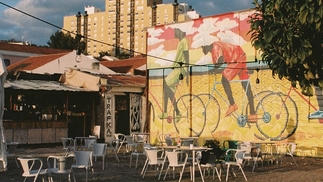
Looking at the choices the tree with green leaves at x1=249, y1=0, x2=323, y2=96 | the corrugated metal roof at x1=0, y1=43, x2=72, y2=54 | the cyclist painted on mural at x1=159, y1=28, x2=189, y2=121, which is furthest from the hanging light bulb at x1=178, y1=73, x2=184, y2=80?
the corrugated metal roof at x1=0, y1=43, x2=72, y2=54

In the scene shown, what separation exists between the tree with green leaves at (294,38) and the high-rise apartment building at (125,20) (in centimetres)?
9290

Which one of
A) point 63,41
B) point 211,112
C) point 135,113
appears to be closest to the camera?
point 211,112

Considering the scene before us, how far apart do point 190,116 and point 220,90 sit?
6.22 ft

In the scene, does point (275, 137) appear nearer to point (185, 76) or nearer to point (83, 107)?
point (185, 76)

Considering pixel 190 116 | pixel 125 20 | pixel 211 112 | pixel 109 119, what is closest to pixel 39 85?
pixel 109 119

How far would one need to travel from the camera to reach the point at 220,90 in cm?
2073

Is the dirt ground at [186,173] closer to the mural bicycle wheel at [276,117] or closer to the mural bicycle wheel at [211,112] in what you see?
the mural bicycle wheel at [276,117]

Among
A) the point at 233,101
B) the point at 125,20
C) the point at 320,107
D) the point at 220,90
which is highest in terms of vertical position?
the point at 125,20

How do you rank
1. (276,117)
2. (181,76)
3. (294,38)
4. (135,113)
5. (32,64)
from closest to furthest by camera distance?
1. (294,38)
2. (276,117)
3. (181,76)
4. (135,113)
5. (32,64)

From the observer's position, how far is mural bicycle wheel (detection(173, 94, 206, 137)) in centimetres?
2133

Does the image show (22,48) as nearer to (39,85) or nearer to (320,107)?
(39,85)

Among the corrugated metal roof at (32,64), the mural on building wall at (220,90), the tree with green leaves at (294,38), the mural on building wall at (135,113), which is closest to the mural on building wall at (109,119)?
the mural on building wall at (135,113)

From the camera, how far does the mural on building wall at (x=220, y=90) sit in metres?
18.7

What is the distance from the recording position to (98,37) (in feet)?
382
